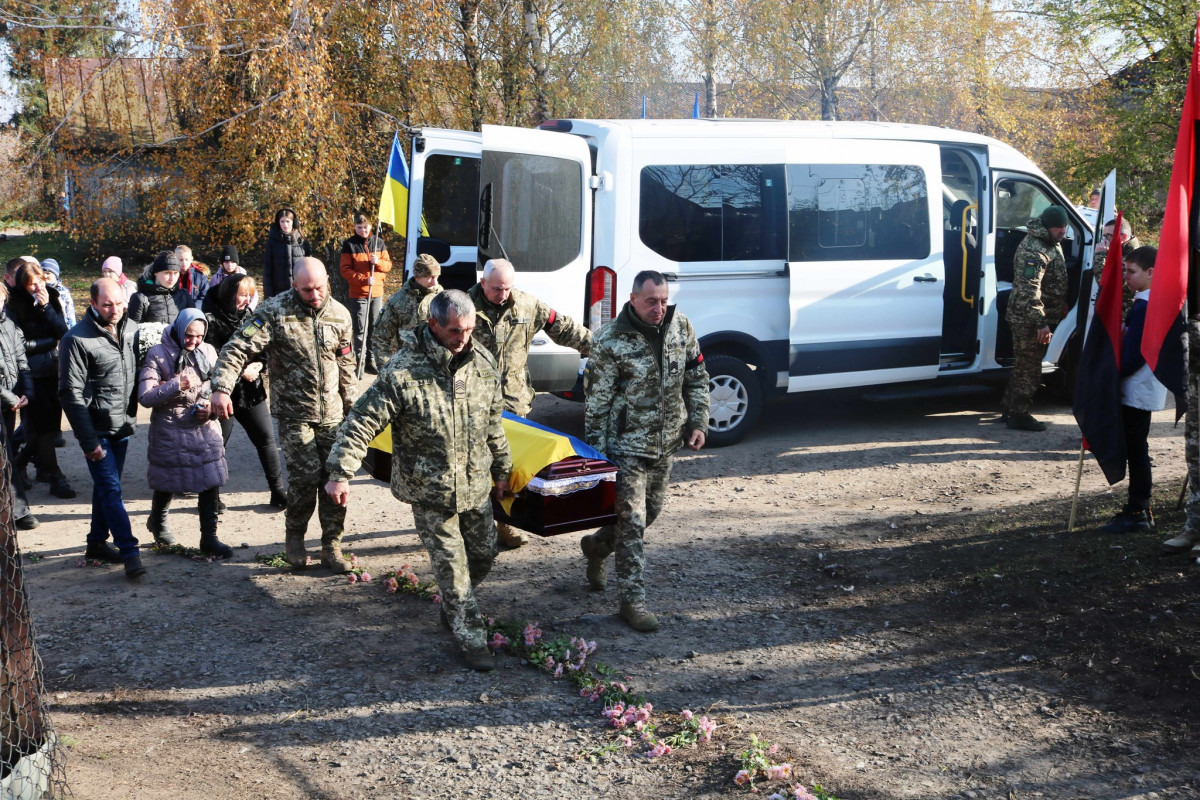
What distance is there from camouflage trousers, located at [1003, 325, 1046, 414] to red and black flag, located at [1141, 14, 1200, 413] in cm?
358

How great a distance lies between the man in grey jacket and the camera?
604cm

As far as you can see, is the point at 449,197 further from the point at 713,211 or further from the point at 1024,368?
the point at 1024,368

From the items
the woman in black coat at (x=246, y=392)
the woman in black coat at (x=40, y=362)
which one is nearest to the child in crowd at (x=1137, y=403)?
the woman in black coat at (x=246, y=392)

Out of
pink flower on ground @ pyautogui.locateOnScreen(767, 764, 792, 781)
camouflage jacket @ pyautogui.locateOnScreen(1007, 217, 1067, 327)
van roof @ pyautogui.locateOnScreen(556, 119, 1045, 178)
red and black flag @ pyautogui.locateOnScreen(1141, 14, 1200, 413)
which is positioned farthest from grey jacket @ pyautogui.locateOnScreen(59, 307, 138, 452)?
camouflage jacket @ pyautogui.locateOnScreen(1007, 217, 1067, 327)

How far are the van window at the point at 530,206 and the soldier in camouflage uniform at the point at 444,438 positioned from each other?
3.48 m

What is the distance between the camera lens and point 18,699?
3641mm

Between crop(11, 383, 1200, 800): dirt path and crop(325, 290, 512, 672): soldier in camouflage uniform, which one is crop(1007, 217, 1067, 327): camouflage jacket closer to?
crop(11, 383, 1200, 800): dirt path

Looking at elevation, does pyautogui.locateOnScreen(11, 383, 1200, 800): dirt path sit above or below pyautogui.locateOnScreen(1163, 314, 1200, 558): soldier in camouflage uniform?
below

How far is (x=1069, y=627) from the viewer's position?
16.9 feet

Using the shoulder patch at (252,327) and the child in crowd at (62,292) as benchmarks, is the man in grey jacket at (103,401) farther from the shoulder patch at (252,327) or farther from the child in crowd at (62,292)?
the child in crowd at (62,292)

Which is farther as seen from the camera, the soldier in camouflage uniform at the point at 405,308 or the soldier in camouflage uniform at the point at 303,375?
the soldier in camouflage uniform at the point at 405,308

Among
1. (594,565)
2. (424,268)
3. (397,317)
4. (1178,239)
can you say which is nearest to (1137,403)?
(1178,239)

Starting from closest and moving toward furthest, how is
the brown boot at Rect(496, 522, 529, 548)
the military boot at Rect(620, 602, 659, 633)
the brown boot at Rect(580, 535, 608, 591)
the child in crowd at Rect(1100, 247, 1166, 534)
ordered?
the military boot at Rect(620, 602, 659, 633) < the brown boot at Rect(580, 535, 608, 591) < the child in crowd at Rect(1100, 247, 1166, 534) < the brown boot at Rect(496, 522, 529, 548)

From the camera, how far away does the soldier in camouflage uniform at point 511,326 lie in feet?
20.7
